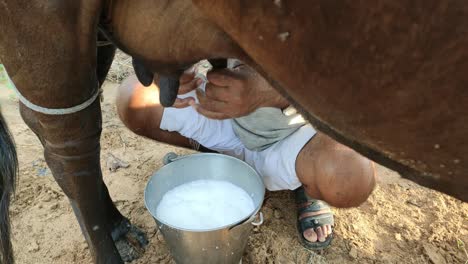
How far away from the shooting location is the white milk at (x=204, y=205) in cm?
154

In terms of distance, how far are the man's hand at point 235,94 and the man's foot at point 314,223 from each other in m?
0.54

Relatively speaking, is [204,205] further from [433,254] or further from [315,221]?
[433,254]

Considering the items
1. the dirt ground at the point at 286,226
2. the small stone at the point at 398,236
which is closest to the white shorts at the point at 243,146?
the dirt ground at the point at 286,226

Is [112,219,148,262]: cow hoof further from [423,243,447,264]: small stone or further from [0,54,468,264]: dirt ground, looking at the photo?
[423,243,447,264]: small stone

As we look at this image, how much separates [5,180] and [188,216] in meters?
0.59

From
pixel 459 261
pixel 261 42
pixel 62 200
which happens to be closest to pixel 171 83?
pixel 261 42

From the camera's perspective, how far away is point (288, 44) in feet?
2.77

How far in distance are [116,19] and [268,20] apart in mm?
492

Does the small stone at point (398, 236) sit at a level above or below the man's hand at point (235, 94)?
below

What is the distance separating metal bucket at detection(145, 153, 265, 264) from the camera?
143 cm

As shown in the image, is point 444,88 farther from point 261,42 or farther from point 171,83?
point 171,83

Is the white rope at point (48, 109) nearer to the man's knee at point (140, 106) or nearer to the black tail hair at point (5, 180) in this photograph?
the black tail hair at point (5, 180)

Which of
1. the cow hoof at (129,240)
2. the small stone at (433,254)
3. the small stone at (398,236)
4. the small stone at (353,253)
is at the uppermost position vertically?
the small stone at (433,254)

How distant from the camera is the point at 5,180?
141cm
